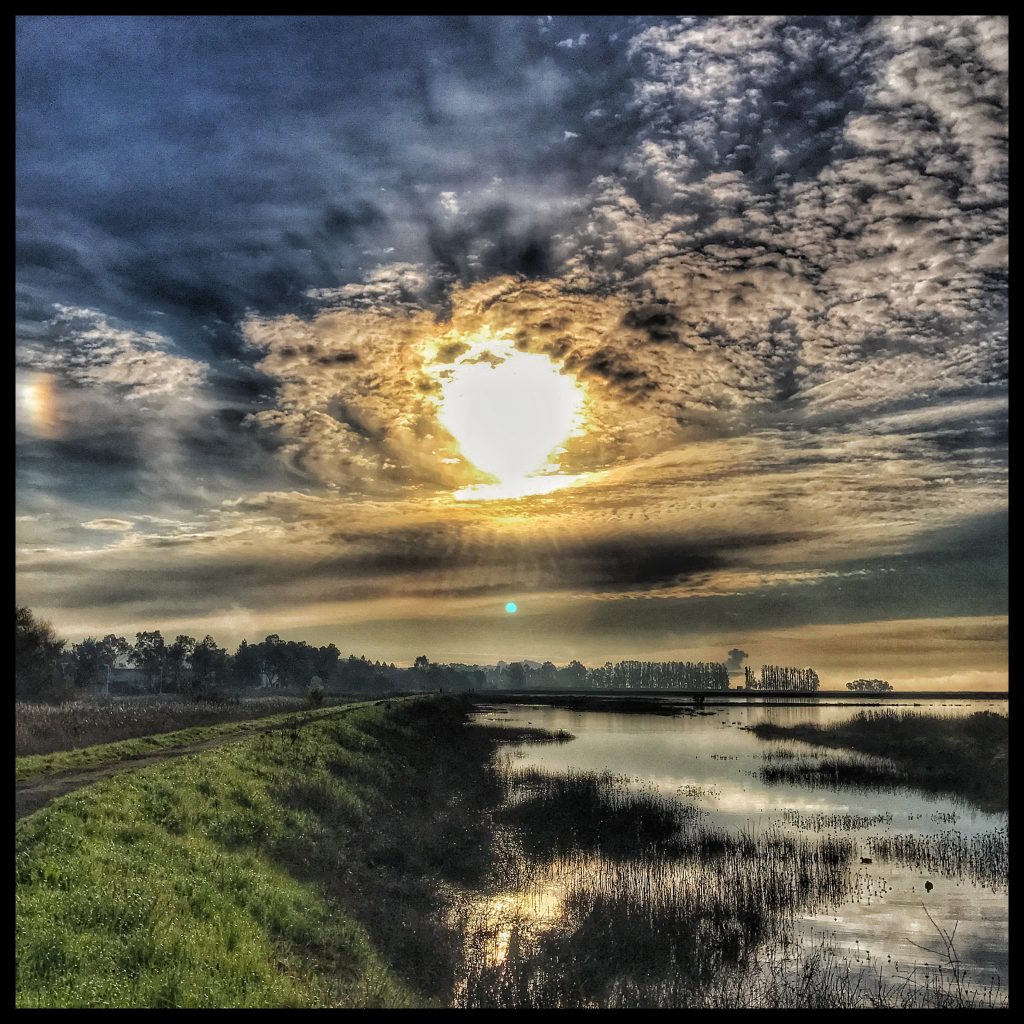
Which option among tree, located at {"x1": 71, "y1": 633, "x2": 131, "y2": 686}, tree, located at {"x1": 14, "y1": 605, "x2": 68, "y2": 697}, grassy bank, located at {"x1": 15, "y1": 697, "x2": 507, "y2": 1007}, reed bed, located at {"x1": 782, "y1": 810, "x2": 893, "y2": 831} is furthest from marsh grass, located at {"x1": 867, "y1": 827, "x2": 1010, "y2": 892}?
tree, located at {"x1": 71, "y1": 633, "x2": 131, "y2": 686}

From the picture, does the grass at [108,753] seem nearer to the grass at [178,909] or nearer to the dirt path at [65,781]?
the dirt path at [65,781]

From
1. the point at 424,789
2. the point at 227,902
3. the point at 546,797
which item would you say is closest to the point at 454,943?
the point at 227,902

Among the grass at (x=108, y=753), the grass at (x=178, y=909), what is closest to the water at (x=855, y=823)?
the grass at (x=178, y=909)

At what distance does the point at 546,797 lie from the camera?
44.4 meters

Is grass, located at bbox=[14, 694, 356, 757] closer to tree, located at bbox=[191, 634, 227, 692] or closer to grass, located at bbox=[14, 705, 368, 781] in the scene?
grass, located at bbox=[14, 705, 368, 781]

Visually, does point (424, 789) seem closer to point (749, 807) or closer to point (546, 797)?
point (546, 797)

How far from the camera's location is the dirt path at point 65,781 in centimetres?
2358

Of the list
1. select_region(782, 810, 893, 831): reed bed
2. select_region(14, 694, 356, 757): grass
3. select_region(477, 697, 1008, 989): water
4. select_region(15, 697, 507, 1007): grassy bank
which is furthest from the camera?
select_region(14, 694, 356, 757): grass

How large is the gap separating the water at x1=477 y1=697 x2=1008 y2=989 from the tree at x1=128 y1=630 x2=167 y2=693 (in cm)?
13321

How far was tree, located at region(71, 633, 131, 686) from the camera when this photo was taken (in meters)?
143

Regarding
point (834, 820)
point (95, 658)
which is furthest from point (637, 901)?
point (95, 658)

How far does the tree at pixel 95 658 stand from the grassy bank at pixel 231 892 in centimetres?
12856
